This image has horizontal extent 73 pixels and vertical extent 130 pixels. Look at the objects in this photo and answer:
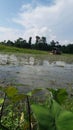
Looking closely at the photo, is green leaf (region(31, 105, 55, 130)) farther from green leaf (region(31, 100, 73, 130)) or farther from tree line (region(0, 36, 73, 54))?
tree line (region(0, 36, 73, 54))

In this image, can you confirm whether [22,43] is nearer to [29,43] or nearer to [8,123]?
A: [29,43]

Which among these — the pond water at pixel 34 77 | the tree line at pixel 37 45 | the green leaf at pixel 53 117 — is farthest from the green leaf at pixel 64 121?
the tree line at pixel 37 45

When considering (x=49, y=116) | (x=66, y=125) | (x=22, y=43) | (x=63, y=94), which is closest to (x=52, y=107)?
(x=49, y=116)

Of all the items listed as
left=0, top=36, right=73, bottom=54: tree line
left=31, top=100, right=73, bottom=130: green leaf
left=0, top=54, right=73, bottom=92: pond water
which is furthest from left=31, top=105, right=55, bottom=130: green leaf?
left=0, top=36, right=73, bottom=54: tree line

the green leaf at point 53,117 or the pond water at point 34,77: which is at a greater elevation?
the green leaf at point 53,117

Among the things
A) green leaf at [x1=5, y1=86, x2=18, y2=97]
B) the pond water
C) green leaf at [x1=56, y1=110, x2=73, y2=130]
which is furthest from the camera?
the pond water

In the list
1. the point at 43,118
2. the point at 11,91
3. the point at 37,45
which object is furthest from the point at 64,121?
the point at 37,45

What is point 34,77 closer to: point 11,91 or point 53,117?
point 11,91

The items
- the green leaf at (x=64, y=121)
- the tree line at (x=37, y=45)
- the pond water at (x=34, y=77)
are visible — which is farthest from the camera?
the tree line at (x=37, y=45)

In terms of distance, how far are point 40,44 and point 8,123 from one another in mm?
79007

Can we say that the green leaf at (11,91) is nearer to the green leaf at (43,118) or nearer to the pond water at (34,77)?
the green leaf at (43,118)

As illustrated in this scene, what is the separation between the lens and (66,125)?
3.14 ft

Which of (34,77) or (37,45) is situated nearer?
(34,77)

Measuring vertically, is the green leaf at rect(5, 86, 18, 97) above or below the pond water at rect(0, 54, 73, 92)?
above
